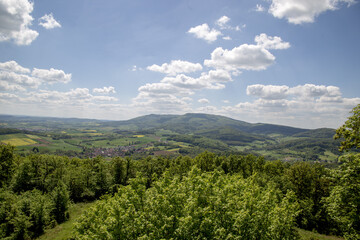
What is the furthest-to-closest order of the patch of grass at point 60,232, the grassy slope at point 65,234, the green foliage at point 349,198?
the patch of grass at point 60,232, the grassy slope at point 65,234, the green foliage at point 349,198

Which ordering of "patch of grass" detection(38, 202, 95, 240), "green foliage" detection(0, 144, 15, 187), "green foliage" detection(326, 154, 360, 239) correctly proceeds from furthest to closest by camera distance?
1. "green foliage" detection(0, 144, 15, 187)
2. "patch of grass" detection(38, 202, 95, 240)
3. "green foliage" detection(326, 154, 360, 239)

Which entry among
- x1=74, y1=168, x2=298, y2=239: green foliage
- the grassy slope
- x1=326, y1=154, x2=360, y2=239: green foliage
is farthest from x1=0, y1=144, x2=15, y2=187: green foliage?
x1=326, y1=154, x2=360, y2=239: green foliage

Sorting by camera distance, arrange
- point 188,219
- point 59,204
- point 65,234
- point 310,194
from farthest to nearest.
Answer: point 310,194, point 59,204, point 65,234, point 188,219

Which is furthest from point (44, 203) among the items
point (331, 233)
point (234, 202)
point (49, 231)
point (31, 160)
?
point (331, 233)

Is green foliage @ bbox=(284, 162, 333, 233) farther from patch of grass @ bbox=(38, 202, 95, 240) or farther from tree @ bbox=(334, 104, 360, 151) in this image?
patch of grass @ bbox=(38, 202, 95, 240)

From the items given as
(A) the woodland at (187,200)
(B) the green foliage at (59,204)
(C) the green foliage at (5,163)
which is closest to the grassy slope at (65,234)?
(A) the woodland at (187,200)

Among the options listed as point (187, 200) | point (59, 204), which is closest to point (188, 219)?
point (187, 200)

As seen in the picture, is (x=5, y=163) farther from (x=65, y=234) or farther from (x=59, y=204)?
(x=65, y=234)

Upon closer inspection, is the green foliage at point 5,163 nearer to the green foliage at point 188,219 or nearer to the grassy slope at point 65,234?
the grassy slope at point 65,234

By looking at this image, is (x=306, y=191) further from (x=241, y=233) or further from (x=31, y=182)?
(x=31, y=182)

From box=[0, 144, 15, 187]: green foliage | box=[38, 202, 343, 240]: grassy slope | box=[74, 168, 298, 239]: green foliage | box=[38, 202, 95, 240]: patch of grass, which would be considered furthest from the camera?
box=[0, 144, 15, 187]: green foliage

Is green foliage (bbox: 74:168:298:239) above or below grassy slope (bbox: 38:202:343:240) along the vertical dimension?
above

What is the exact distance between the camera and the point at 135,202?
2142cm

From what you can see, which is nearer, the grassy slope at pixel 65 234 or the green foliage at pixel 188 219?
the green foliage at pixel 188 219
